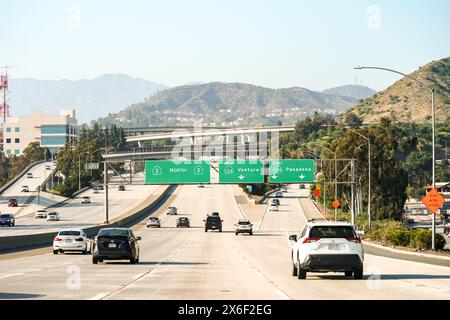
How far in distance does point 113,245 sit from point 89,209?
110m

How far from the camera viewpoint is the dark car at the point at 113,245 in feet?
123

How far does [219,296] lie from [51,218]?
102553 millimetres

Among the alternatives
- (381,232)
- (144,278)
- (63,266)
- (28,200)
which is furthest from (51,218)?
(144,278)

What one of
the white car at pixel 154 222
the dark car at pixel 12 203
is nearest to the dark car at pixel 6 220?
the white car at pixel 154 222

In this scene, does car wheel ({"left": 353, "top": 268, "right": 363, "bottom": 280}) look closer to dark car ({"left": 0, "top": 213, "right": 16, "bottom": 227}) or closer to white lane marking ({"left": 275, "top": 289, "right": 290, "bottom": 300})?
white lane marking ({"left": 275, "top": 289, "right": 290, "bottom": 300})

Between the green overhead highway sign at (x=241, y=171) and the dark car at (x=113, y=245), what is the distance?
191 feet

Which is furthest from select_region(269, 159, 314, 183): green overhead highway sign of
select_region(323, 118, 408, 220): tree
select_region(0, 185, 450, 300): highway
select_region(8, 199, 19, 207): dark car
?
select_region(8, 199, 19, 207): dark car

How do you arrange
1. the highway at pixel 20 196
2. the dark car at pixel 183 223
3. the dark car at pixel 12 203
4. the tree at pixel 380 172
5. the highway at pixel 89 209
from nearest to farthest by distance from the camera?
1. the dark car at pixel 183 223
2. the highway at pixel 89 209
3. the tree at pixel 380 172
4. the highway at pixel 20 196
5. the dark car at pixel 12 203

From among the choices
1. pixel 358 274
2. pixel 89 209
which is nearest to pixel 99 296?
pixel 358 274

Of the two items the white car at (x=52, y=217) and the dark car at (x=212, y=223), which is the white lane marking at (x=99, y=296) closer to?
the dark car at (x=212, y=223)

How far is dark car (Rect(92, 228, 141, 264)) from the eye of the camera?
3762 centimetres

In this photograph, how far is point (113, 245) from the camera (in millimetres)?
37625
